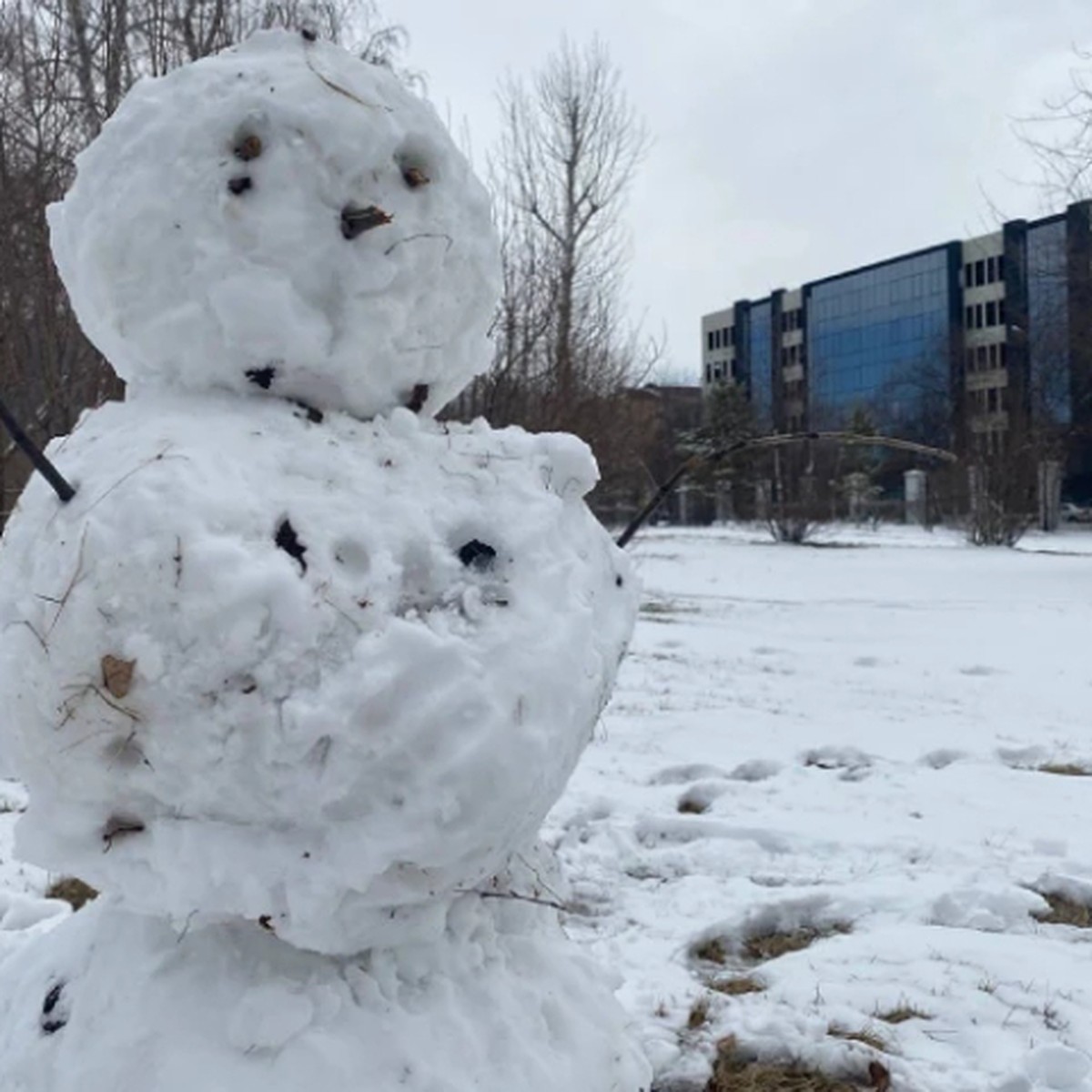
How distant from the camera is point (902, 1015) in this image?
2.91 m

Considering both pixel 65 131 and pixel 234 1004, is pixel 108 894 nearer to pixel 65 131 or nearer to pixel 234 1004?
pixel 234 1004

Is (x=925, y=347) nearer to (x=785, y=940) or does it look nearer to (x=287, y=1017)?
(x=785, y=940)

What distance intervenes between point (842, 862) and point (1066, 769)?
2018 mm

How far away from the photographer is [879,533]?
29125 millimetres

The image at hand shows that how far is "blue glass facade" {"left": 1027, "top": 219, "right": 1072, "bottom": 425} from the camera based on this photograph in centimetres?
2522

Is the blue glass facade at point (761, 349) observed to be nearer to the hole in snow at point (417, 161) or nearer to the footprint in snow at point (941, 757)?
the footprint in snow at point (941, 757)

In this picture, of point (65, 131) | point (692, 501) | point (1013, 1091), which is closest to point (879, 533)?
point (692, 501)

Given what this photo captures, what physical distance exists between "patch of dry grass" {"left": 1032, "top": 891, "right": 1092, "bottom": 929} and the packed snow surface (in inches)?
110

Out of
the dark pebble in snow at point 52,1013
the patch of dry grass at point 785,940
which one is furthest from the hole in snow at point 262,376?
the patch of dry grass at point 785,940

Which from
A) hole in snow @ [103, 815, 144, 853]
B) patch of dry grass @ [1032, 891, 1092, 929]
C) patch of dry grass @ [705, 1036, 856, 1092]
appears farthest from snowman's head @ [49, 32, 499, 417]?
patch of dry grass @ [1032, 891, 1092, 929]

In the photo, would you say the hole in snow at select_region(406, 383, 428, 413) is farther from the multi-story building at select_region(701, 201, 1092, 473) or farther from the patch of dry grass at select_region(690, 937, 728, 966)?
the multi-story building at select_region(701, 201, 1092, 473)

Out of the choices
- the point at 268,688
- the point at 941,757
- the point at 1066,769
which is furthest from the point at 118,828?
the point at 1066,769

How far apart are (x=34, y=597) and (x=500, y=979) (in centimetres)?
87

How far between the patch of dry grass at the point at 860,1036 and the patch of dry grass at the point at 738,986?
27cm
